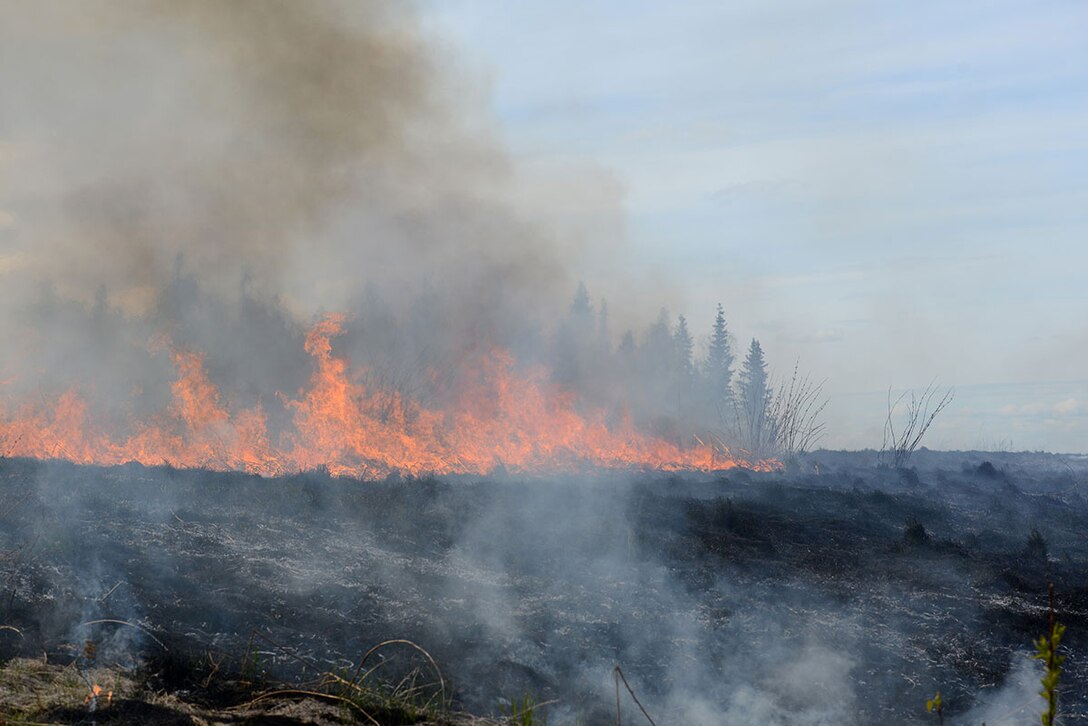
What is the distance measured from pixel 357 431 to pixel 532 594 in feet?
40.2

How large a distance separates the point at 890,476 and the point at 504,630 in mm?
24283

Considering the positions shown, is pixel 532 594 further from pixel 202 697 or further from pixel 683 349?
pixel 683 349

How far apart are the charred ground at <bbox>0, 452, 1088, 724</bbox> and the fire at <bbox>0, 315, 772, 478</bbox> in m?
4.22

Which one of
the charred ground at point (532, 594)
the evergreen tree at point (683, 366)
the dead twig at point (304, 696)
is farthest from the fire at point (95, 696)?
the evergreen tree at point (683, 366)

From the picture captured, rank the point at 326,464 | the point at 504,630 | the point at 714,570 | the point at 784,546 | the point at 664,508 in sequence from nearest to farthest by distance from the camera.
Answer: the point at 504,630 < the point at 714,570 < the point at 784,546 < the point at 664,508 < the point at 326,464

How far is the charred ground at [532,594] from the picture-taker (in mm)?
9359

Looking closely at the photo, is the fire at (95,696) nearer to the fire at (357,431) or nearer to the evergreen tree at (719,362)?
the fire at (357,431)

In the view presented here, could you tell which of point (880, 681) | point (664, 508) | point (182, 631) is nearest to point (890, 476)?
point (664, 508)

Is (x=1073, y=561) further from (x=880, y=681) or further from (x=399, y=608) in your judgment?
(x=399, y=608)

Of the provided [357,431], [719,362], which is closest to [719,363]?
[719,362]

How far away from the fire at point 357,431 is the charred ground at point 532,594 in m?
4.22

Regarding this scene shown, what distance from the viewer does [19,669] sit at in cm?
841

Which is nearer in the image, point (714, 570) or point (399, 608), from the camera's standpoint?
point (399, 608)

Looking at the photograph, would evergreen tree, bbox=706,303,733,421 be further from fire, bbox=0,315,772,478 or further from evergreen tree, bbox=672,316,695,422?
fire, bbox=0,315,772,478
